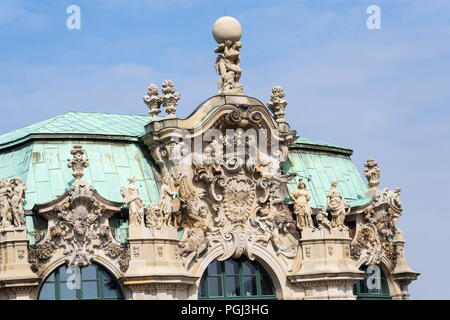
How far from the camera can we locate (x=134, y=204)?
2188 inches

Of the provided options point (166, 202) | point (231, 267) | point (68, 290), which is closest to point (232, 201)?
point (231, 267)

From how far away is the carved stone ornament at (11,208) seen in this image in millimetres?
54281

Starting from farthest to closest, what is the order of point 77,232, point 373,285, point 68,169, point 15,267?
1. point 373,285
2. point 68,169
3. point 77,232
4. point 15,267

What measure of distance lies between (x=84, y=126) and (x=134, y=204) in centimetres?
518

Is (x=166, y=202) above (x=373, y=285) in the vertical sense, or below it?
above

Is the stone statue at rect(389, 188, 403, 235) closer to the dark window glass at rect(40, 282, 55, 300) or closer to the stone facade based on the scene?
the stone facade

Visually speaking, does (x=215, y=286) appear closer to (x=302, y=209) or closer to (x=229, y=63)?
(x=302, y=209)

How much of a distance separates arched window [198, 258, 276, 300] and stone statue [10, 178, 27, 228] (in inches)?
271

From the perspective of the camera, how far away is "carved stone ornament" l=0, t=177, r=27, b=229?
5428cm

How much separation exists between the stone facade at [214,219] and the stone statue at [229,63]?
0.05 metres

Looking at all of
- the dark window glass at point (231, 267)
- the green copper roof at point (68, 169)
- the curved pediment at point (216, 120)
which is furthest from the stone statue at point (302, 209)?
the green copper roof at point (68, 169)

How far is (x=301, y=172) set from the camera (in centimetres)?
6188

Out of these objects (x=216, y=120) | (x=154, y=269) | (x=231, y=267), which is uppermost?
(x=216, y=120)

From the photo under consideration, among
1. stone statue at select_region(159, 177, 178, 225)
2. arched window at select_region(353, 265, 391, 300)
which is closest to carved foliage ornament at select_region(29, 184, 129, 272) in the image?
stone statue at select_region(159, 177, 178, 225)
